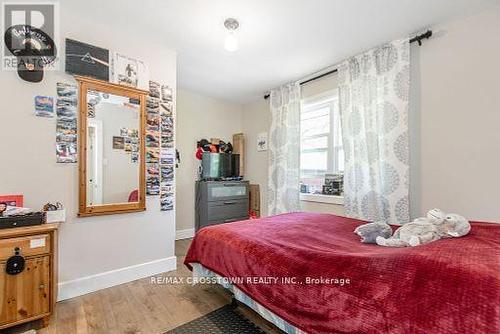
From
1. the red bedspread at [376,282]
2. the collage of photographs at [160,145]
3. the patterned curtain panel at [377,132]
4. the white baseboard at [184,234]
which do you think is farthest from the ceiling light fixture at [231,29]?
the white baseboard at [184,234]

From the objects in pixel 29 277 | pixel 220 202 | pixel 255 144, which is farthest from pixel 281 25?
pixel 29 277

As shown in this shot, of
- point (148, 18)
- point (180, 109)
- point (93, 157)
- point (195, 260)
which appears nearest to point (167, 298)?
point (195, 260)

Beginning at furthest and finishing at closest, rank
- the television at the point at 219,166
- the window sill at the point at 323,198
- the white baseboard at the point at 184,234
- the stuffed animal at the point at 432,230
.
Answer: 1. the television at the point at 219,166
2. the white baseboard at the point at 184,234
3. the window sill at the point at 323,198
4. the stuffed animal at the point at 432,230

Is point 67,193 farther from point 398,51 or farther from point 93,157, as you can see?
point 398,51

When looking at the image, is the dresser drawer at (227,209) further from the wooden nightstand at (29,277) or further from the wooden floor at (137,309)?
the wooden nightstand at (29,277)

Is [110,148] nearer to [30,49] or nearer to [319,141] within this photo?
[30,49]

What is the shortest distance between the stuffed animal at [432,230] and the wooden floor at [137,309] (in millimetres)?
1021

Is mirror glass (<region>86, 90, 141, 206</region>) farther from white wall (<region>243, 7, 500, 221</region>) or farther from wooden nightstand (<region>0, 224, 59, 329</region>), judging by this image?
white wall (<region>243, 7, 500, 221</region>)

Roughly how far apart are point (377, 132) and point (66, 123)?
2935 mm

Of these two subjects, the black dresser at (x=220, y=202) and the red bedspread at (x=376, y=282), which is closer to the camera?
the red bedspread at (x=376, y=282)

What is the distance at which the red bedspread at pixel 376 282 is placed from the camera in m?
0.89

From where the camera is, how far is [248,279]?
155 centimetres

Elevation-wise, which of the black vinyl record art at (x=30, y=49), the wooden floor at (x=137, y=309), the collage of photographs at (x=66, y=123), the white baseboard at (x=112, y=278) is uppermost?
the black vinyl record art at (x=30, y=49)

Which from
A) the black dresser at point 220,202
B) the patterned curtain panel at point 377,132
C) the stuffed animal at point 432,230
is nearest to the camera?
the stuffed animal at point 432,230
